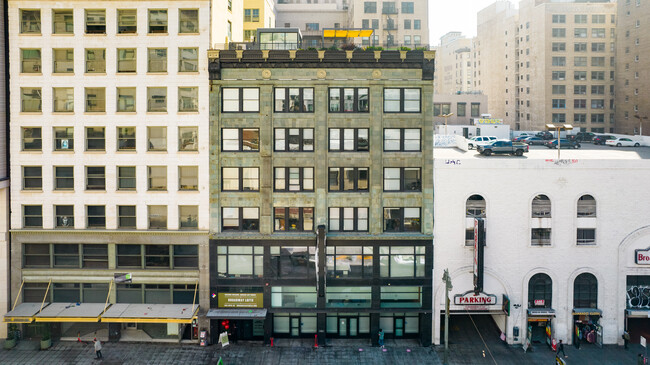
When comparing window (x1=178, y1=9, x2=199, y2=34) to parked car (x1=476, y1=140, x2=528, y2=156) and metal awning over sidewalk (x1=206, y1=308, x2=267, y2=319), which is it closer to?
metal awning over sidewalk (x1=206, y1=308, x2=267, y2=319)

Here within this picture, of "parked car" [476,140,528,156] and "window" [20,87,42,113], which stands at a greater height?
"window" [20,87,42,113]

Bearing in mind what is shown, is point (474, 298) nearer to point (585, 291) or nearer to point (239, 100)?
point (585, 291)

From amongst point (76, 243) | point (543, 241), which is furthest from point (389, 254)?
point (76, 243)

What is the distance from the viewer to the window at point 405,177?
132 feet

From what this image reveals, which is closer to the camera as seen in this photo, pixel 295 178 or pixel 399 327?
pixel 295 178

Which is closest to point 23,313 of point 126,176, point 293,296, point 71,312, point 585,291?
point 71,312

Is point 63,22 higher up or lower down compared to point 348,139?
higher up

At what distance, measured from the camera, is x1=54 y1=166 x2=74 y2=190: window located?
40.4 m

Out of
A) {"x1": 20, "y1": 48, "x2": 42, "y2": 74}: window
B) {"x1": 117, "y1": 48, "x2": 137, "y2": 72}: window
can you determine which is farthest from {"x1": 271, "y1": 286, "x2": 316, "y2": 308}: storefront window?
{"x1": 20, "y1": 48, "x2": 42, "y2": 74}: window

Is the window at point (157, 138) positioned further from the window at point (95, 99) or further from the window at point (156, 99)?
the window at point (95, 99)

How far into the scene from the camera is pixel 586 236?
39781 millimetres

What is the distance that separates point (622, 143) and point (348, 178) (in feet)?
158

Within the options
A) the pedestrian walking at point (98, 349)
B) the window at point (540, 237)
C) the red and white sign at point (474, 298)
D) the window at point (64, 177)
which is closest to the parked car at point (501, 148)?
the window at point (540, 237)

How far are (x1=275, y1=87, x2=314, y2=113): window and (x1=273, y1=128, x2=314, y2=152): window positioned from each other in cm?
152
